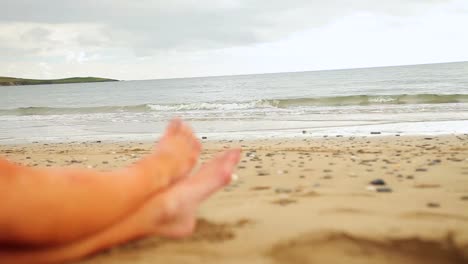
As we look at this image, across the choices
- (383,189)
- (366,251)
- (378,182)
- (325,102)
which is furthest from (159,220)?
(325,102)

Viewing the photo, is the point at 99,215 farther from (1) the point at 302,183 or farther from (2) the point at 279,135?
(2) the point at 279,135

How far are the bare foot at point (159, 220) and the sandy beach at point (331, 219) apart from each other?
0.08 meters

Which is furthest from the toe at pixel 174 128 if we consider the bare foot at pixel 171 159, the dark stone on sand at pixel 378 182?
the dark stone on sand at pixel 378 182

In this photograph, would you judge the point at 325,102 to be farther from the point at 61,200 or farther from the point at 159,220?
the point at 61,200

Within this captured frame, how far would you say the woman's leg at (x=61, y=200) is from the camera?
204 centimetres

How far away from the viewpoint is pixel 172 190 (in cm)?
253

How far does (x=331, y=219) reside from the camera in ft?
9.66

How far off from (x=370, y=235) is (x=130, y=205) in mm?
1313

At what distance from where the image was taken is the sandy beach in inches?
96.0

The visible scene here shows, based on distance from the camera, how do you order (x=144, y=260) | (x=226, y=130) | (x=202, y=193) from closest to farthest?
(x=144, y=260) → (x=202, y=193) → (x=226, y=130)

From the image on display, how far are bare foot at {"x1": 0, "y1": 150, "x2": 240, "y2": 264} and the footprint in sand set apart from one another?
49 centimetres

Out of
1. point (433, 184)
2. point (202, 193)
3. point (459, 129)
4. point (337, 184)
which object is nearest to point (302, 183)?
point (337, 184)

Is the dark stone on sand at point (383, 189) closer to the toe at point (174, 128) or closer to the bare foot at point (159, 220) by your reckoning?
the bare foot at point (159, 220)

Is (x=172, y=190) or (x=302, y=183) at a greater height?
(x=172, y=190)
